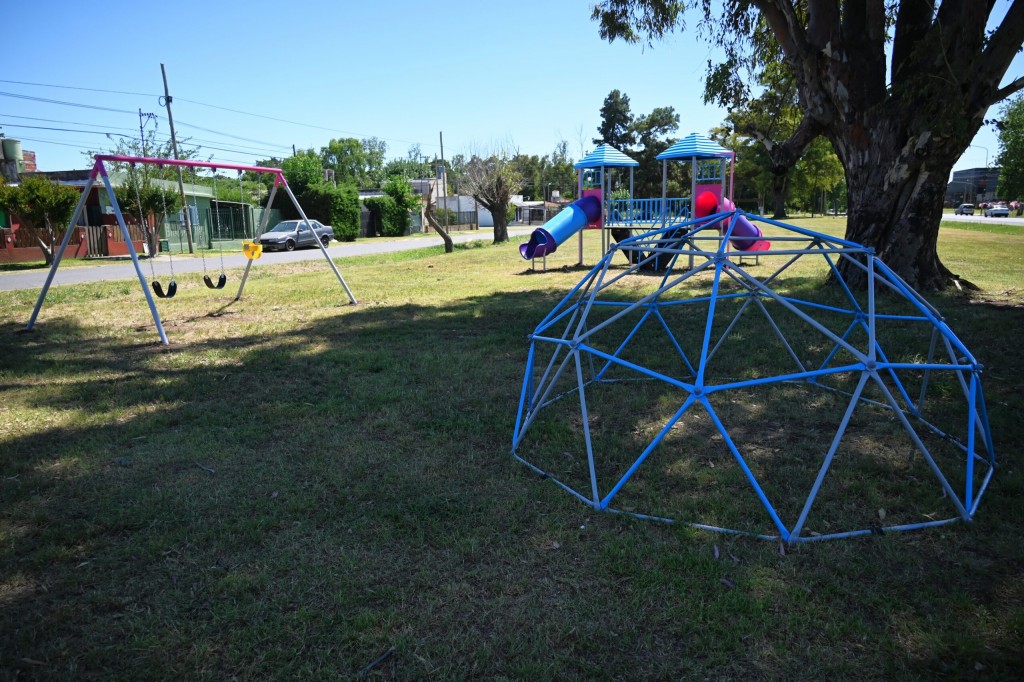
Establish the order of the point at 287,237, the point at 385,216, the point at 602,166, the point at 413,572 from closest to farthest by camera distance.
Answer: the point at 413,572 < the point at 602,166 < the point at 287,237 < the point at 385,216

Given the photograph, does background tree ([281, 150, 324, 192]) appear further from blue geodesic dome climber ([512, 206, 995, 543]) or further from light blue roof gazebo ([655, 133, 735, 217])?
blue geodesic dome climber ([512, 206, 995, 543])

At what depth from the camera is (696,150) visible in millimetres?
13852

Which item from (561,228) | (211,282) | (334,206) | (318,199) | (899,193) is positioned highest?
(318,199)

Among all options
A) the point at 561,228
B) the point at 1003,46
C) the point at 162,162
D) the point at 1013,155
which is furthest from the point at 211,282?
the point at 1013,155

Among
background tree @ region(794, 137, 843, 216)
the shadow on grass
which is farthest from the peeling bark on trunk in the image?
background tree @ region(794, 137, 843, 216)

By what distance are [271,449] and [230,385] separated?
1.91 meters

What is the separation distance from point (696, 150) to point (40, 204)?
67.8ft

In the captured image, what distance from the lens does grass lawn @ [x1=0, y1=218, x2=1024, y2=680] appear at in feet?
8.06

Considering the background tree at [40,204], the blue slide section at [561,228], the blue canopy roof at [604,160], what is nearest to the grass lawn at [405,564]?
the blue slide section at [561,228]

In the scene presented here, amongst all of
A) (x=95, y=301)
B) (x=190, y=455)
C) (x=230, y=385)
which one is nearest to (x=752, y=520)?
(x=190, y=455)

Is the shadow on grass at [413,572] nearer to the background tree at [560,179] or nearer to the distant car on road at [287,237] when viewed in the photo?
the distant car on road at [287,237]

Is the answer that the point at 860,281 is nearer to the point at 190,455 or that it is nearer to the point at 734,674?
the point at 734,674

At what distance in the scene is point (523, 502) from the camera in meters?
3.63

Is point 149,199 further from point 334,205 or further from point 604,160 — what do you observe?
point 604,160
